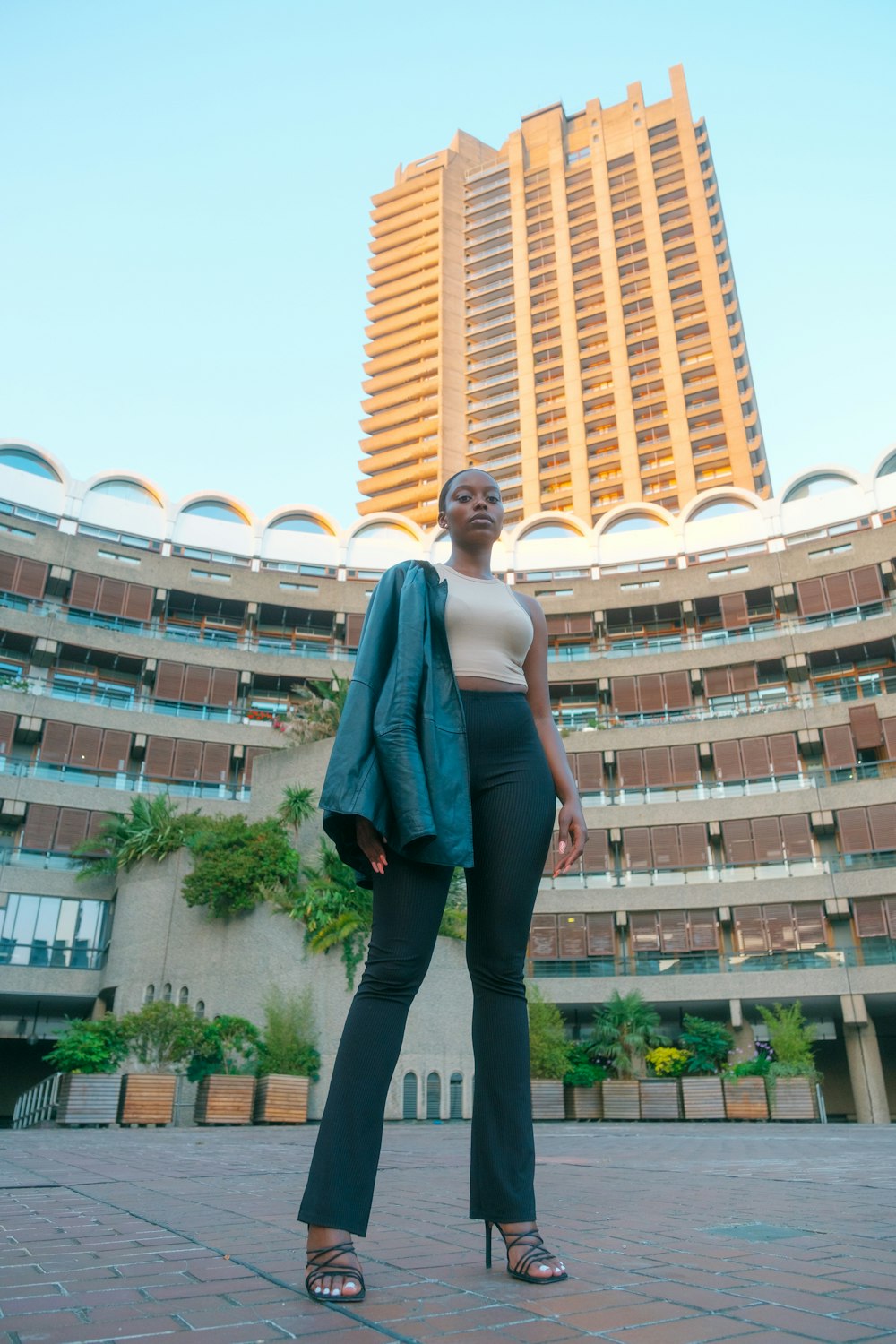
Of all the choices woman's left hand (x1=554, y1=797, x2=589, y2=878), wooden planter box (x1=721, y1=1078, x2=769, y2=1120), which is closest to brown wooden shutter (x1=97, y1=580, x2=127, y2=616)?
wooden planter box (x1=721, y1=1078, x2=769, y2=1120)

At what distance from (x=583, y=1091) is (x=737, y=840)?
1020cm

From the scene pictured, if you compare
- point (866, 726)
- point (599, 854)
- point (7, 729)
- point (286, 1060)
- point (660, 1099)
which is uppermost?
point (866, 726)

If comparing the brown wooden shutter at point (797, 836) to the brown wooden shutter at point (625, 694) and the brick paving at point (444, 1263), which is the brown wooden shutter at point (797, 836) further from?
the brick paving at point (444, 1263)

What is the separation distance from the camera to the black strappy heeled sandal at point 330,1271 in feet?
7.23

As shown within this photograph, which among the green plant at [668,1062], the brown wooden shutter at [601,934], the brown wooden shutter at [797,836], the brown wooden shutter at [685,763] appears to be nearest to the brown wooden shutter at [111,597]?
the brown wooden shutter at [601,934]

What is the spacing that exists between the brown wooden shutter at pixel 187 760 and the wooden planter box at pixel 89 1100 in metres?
17.1

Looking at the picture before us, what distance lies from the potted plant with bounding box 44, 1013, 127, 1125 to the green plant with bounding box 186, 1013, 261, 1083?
1193 millimetres

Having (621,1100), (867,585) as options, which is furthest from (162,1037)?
(867,585)

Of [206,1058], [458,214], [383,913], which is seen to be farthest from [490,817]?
[458,214]

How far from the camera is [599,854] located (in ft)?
106

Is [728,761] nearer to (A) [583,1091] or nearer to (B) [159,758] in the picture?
(A) [583,1091]

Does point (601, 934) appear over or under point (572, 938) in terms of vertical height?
over

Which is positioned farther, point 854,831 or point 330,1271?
point 854,831

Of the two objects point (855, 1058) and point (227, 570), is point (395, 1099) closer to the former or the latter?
point (855, 1058)
